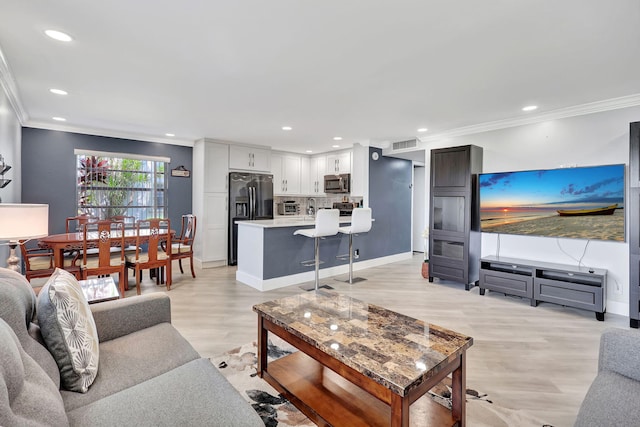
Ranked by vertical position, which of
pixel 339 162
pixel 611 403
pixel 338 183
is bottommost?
pixel 611 403

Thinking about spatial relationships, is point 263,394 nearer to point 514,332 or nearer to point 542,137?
point 514,332

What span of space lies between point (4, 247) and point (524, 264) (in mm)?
5845

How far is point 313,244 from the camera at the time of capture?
4926 mm

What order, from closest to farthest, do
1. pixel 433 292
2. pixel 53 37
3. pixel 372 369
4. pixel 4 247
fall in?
pixel 372 369 < pixel 53 37 < pixel 4 247 < pixel 433 292

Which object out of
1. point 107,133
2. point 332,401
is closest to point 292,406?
point 332,401

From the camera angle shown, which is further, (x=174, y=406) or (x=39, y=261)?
(x=39, y=261)

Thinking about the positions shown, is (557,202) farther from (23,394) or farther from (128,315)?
(23,394)

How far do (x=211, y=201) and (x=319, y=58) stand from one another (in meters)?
4.04

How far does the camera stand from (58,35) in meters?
2.25

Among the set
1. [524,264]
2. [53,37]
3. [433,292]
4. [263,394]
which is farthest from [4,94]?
[524,264]

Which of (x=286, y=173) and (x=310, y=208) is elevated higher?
(x=286, y=173)

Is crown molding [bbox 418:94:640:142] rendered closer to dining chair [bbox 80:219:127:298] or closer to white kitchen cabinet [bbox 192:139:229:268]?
white kitchen cabinet [bbox 192:139:229:268]

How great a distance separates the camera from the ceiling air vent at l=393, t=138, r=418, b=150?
5.58m

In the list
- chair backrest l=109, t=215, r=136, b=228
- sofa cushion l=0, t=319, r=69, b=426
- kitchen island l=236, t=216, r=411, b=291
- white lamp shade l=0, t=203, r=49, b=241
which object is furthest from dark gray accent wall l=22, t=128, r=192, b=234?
sofa cushion l=0, t=319, r=69, b=426
